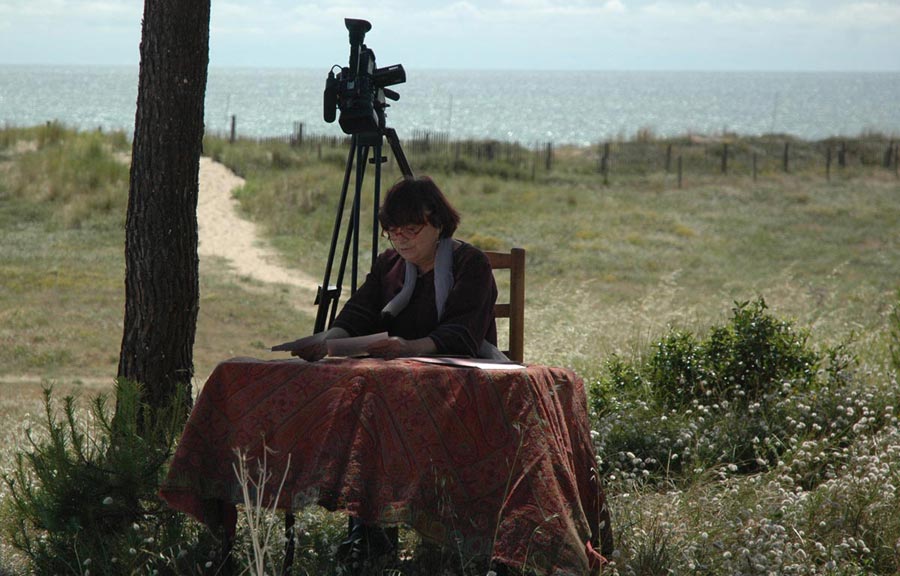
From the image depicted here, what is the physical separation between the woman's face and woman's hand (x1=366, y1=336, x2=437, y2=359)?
386 millimetres

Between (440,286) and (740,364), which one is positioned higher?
(440,286)

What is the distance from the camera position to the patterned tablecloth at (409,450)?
3105mm

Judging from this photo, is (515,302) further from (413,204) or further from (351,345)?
(351,345)

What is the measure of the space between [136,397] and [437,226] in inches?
50.2

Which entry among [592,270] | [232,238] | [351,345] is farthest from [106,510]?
[232,238]

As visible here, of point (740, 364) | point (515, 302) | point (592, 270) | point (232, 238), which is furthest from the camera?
point (232, 238)

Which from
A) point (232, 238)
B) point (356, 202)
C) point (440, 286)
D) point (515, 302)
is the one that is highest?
point (356, 202)

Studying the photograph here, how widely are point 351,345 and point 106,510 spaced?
3.46 ft

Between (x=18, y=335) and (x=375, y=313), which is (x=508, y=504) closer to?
(x=375, y=313)

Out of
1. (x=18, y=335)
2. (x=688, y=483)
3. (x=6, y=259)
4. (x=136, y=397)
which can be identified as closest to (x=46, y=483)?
(x=136, y=397)

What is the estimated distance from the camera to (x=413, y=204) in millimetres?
3725

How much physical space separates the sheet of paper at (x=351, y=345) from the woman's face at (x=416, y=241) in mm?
339

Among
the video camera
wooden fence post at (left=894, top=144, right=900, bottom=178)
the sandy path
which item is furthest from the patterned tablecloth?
wooden fence post at (left=894, top=144, right=900, bottom=178)

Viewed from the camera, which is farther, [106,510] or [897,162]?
[897,162]
